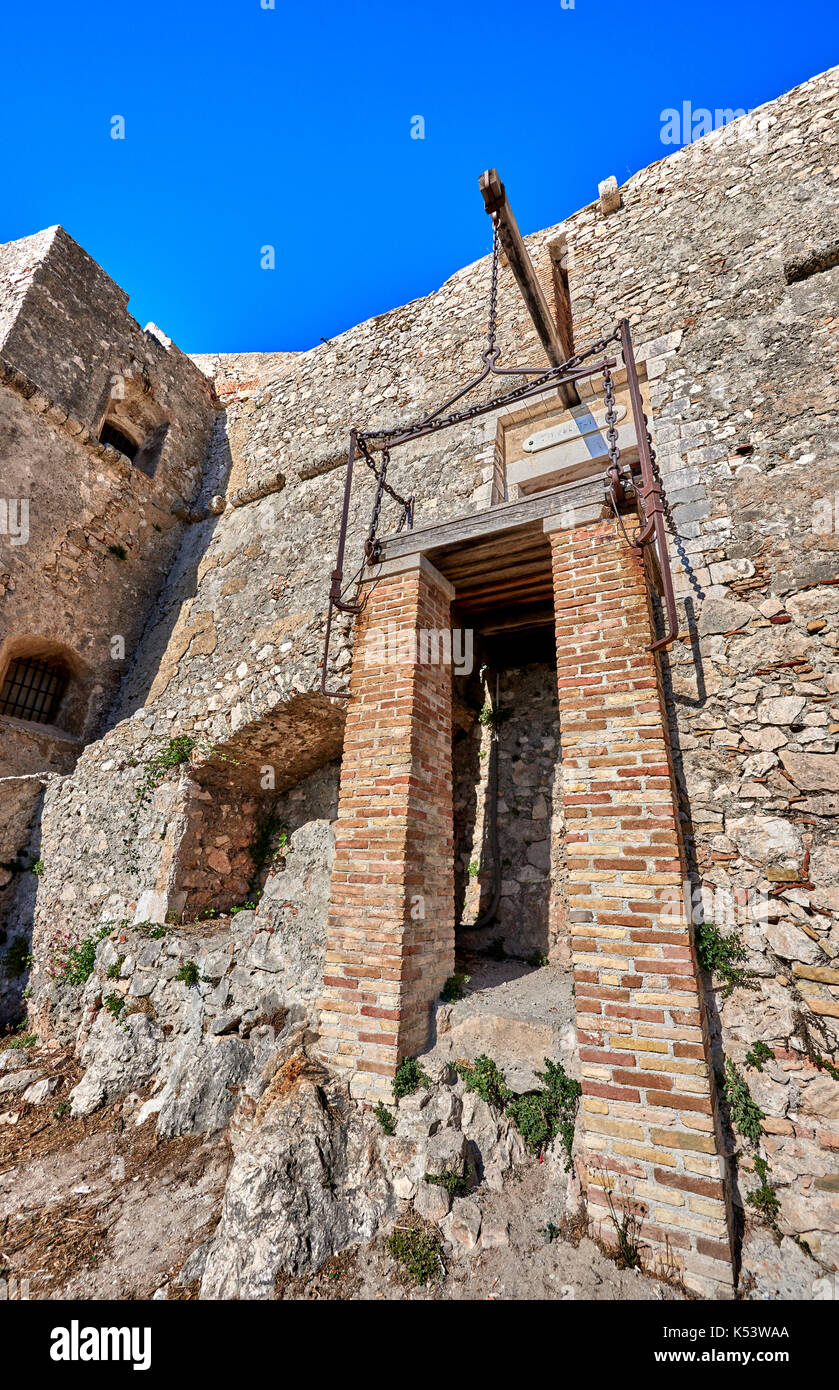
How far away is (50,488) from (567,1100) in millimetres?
9056

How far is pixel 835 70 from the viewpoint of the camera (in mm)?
5320

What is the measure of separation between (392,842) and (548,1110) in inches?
69.3

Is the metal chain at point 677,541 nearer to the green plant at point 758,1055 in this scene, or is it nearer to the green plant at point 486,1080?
the green plant at point 758,1055

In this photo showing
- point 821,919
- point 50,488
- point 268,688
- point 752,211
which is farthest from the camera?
point 50,488

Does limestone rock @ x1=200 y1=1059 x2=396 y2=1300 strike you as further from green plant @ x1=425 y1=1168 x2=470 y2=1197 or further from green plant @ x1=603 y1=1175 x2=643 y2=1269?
green plant @ x1=603 y1=1175 x2=643 y2=1269

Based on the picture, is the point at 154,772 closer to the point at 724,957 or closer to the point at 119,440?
the point at 724,957

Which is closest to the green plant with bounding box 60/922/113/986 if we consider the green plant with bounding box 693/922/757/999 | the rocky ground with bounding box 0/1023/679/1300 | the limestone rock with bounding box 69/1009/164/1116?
the limestone rock with bounding box 69/1009/164/1116

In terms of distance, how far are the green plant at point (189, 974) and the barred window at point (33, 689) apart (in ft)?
15.0

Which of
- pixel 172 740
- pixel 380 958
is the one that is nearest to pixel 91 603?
pixel 172 740

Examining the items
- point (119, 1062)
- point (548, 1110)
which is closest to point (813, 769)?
point (548, 1110)

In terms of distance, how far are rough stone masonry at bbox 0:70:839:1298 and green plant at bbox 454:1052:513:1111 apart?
41 cm

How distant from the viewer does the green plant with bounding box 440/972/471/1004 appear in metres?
3.85
